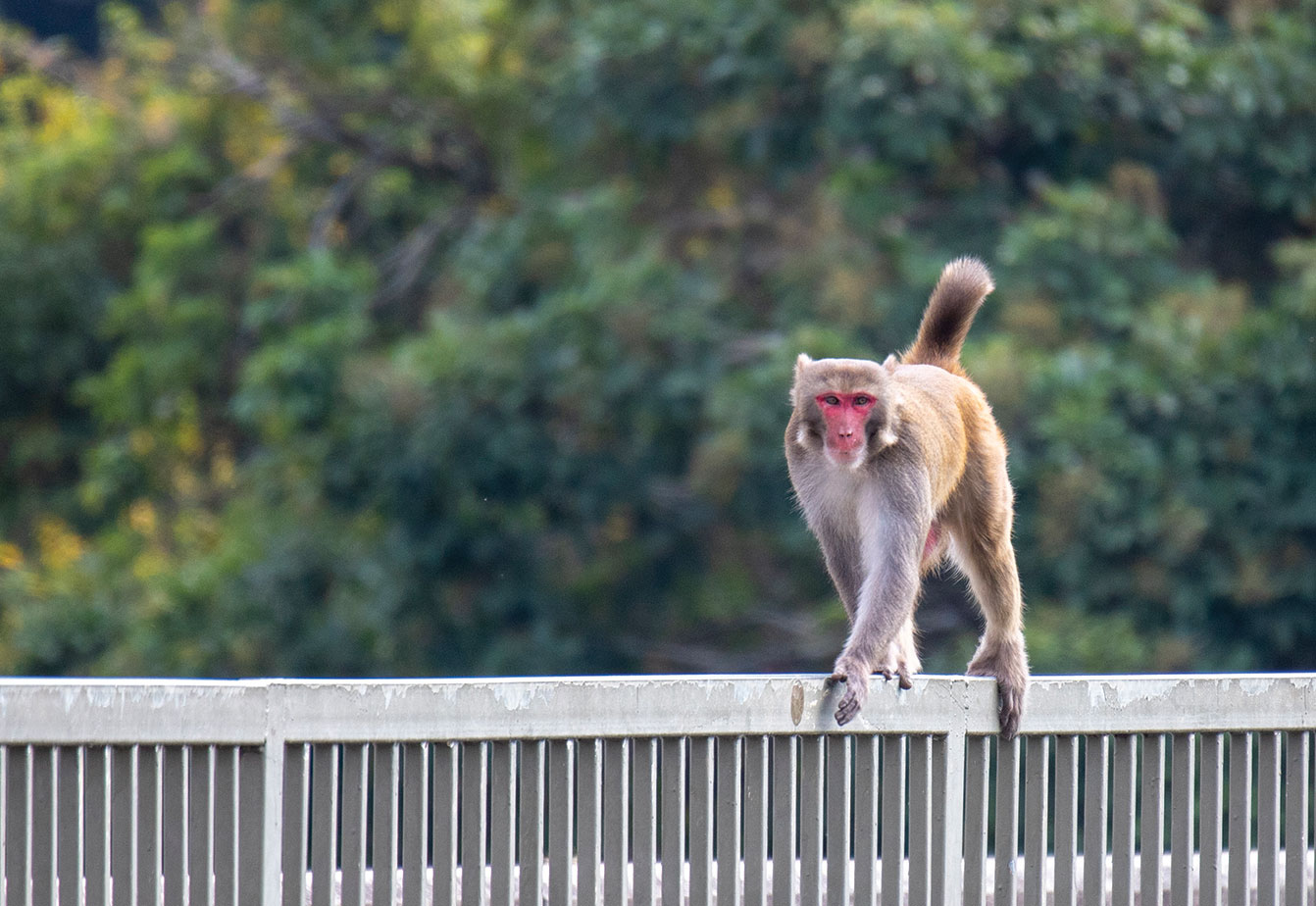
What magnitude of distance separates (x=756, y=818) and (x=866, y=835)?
24 cm

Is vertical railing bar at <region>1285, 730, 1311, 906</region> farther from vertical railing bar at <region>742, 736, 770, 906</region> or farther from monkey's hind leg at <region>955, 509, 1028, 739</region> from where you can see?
vertical railing bar at <region>742, 736, 770, 906</region>

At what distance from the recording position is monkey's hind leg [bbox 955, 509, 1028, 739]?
427 centimetres

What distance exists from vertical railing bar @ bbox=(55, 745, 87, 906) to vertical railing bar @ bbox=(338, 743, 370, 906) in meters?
0.45

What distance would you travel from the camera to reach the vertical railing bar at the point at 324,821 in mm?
3059

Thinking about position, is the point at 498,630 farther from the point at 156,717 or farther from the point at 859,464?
the point at 156,717

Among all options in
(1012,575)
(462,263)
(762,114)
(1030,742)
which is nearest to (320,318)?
(462,263)

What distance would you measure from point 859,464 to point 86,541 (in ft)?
36.4

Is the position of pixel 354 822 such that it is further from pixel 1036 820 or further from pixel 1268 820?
pixel 1268 820

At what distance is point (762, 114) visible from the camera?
9930 mm

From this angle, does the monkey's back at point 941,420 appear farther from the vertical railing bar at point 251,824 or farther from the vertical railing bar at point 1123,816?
the vertical railing bar at point 251,824

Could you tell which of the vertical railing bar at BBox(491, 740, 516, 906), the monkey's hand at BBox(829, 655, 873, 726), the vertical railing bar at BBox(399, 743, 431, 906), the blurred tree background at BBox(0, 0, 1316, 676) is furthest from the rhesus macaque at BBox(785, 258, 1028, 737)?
the blurred tree background at BBox(0, 0, 1316, 676)

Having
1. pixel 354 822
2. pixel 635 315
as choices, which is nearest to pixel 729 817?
pixel 354 822


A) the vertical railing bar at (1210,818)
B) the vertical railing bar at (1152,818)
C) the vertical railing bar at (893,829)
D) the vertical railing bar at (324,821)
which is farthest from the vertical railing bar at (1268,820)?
the vertical railing bar at (324,821)

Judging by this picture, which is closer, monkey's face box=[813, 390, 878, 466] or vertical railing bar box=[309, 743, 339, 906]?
vertical railing bar box=[309, 743, 339, 906]
